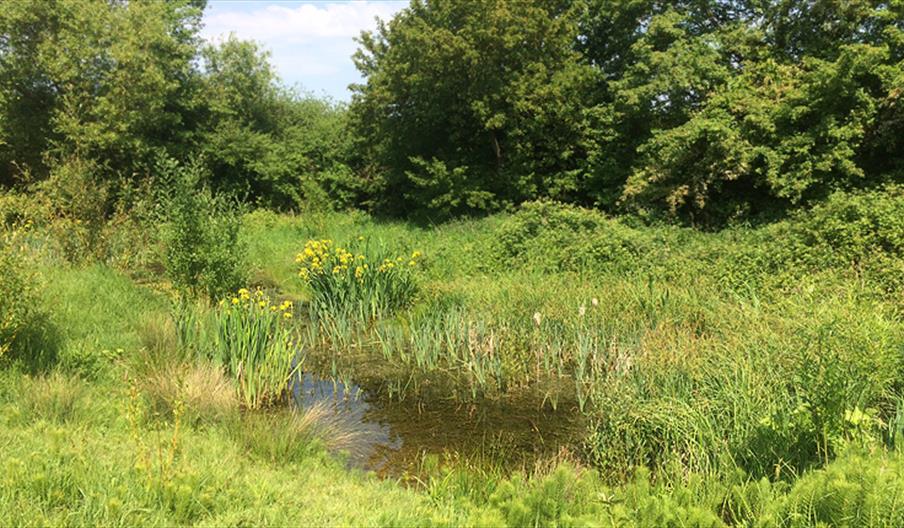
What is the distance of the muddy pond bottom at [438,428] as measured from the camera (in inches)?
186

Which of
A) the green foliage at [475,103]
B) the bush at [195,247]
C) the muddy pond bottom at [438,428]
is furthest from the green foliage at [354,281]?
the green foliage at [475,103]

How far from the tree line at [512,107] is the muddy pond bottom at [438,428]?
607 cm

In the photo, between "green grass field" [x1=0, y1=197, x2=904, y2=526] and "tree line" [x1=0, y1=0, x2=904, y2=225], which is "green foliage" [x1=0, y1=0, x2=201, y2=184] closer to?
"tree line" [x1=0, y1=0, x2=904, y2=225]

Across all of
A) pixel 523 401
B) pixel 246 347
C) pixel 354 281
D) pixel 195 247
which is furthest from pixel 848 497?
pixel 195 247

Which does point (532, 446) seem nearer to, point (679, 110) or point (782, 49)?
point (679, 110)

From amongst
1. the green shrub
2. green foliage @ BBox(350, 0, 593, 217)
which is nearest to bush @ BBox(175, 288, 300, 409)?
the green shrub

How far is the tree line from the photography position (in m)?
11.1

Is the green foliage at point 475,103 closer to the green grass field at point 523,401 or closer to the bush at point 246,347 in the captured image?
the green grass field at point 523,401

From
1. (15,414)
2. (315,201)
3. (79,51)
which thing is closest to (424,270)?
(15,414)

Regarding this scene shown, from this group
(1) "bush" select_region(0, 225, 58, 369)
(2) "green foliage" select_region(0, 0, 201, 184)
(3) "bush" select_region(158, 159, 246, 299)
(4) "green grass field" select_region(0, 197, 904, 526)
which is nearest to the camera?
(4) "green grass field" select_region(0, 197, 904, 526)

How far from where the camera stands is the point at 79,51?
15.7 metres

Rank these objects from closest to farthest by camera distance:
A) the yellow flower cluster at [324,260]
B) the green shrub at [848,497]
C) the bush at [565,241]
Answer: the green shrub at [848,497]
the yellow flower cluster at [324,260]
the bush at [565,241]

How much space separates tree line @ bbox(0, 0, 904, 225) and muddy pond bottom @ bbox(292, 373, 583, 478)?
6069 millimetres

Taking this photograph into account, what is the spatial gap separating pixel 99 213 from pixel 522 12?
35.8ft
